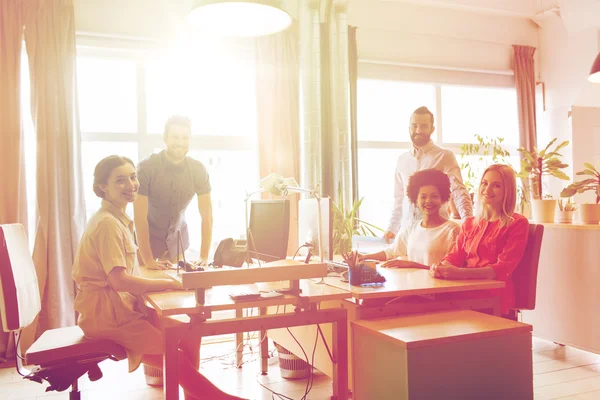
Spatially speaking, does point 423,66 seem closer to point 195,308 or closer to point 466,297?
point 466,297

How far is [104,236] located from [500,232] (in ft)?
6.03

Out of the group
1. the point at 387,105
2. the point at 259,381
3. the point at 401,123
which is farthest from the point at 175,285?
the point at 401,123

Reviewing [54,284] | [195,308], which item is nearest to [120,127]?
[54,284]

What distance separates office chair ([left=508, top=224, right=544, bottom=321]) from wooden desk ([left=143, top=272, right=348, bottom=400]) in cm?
103

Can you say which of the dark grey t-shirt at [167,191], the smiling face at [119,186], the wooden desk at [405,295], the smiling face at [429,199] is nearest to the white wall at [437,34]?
the dark grey t-shirt at [167,191]

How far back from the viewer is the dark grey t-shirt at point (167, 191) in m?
3.24

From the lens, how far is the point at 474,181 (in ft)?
17.5

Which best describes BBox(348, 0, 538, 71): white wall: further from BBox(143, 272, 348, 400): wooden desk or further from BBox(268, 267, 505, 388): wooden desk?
BBox(143, 272, 348, 400): wooden desk

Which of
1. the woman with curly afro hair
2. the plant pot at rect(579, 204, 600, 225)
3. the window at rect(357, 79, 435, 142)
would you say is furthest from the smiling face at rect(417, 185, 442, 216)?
the window at rect(357, 79, 435, 142)

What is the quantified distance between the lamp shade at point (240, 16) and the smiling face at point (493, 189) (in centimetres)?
130

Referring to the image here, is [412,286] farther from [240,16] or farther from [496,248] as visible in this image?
[240,16]

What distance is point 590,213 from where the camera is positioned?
3441 millimetres

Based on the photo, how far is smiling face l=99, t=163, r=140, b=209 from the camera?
7.57ft

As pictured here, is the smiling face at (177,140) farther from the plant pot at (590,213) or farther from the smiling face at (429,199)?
the plant pot at (590,213)
